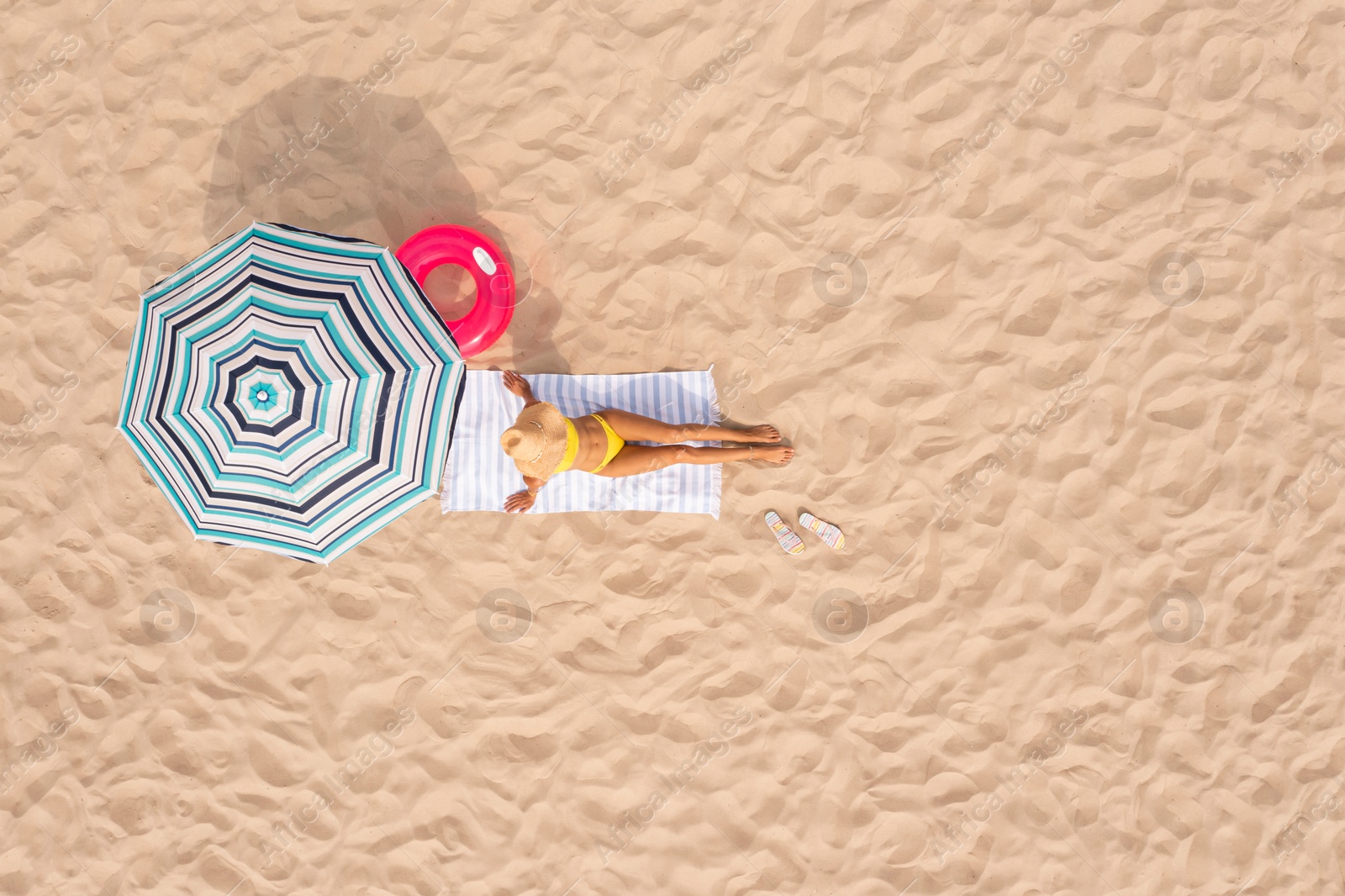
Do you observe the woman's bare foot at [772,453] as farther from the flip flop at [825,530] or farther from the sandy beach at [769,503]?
the flip flop at [825,530]

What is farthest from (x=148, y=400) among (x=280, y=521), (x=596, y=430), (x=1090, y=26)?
(x=1090, y=26)

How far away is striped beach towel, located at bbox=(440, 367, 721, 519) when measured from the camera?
191 inches

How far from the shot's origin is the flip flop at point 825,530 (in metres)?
4.83

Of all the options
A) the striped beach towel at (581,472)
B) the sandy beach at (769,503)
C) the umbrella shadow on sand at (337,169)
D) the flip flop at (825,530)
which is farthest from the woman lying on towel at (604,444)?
the umbrella shadow on sand at (337,169)

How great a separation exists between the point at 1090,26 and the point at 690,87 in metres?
2.59

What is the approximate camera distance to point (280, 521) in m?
3.75

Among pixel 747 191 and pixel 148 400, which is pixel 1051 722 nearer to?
pixel 747 191

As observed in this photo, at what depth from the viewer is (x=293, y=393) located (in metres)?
3.62

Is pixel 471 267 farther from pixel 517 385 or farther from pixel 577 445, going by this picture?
pixel 577 445

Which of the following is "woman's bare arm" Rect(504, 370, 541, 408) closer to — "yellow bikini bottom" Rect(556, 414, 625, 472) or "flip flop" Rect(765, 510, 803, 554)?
"yellow bikini bottom" Rect(556, 414, 625, 472)

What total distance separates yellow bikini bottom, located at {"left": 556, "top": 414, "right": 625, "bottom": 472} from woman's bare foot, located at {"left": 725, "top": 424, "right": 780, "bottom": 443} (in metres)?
0.76

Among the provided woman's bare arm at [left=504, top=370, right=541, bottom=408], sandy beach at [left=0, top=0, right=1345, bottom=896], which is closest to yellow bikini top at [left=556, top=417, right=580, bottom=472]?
woman's bare arm at [left=504, top=370, right=541, bottom=408]

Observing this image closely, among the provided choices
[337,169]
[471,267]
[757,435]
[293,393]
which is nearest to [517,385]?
[471,267]

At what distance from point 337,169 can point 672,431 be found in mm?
2854
